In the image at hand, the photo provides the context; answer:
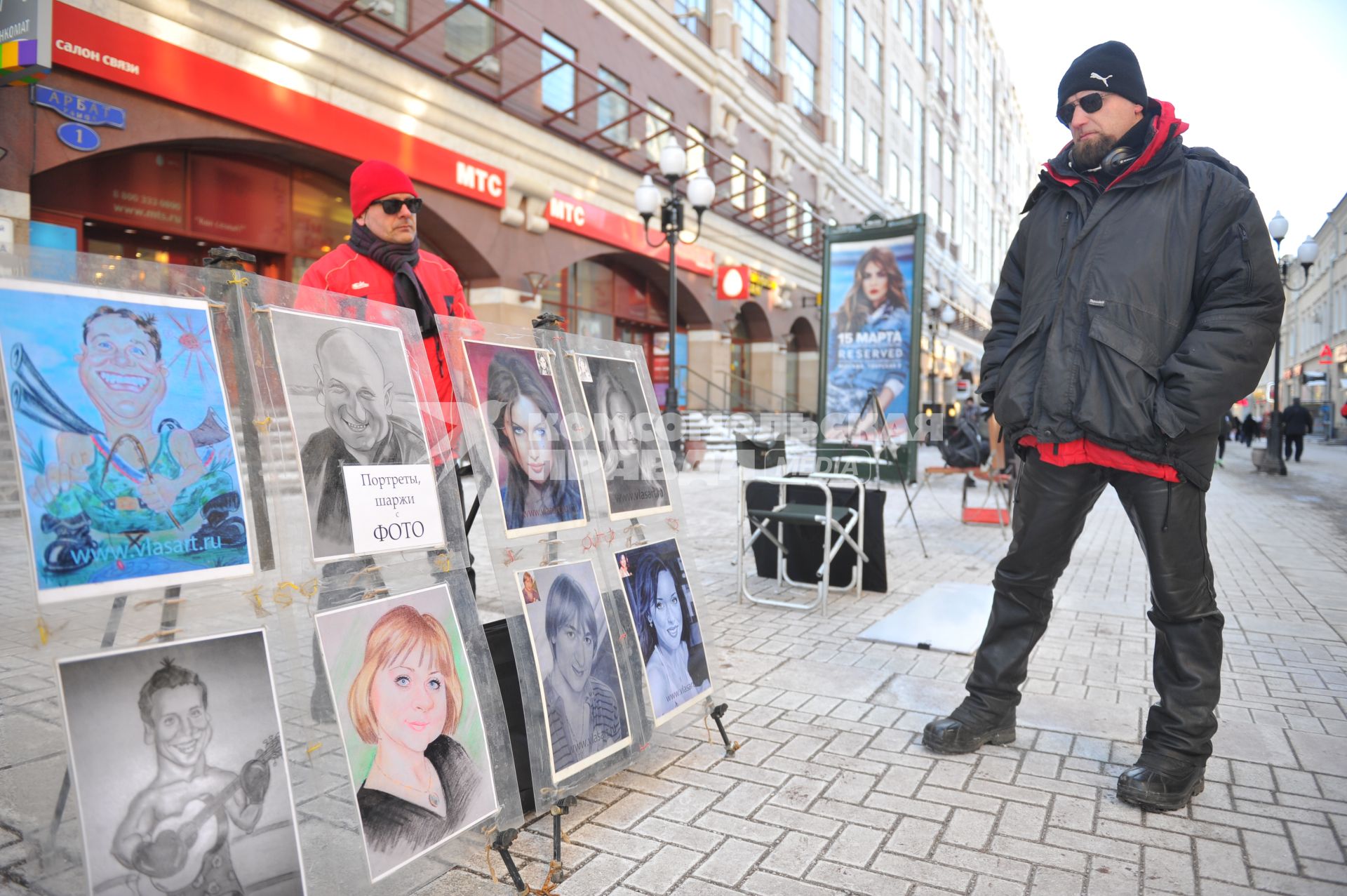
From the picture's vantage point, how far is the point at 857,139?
107ft

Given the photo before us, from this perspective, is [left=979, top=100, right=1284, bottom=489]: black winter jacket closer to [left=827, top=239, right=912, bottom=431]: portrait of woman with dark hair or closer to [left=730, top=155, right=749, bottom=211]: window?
[left=827, top=239, right=912, bottom=431]: portrait of woman with dark hair

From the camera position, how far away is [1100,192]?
9.43 ft

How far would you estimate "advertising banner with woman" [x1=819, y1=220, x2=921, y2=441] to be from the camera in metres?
11.5

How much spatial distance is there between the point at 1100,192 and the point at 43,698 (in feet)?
14.7

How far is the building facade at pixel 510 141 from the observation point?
965cm

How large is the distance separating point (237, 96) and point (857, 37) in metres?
27.2

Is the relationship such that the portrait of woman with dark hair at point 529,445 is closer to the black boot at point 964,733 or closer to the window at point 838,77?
the black boot at point 964,733

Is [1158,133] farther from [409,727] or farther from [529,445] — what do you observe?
[409,727]

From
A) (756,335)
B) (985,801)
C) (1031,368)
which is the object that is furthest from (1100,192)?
(756,335)

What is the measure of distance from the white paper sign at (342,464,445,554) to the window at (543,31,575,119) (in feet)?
50.0

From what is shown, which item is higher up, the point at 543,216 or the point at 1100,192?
the point at 543,216

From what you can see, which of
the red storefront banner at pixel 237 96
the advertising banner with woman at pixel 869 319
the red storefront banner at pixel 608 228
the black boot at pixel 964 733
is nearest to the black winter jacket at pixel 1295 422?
the red storefront banner at pixel 608 228

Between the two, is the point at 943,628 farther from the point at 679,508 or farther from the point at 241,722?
the point at 241,722

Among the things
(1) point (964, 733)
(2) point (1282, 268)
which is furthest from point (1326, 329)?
(1) point (964, 733)
